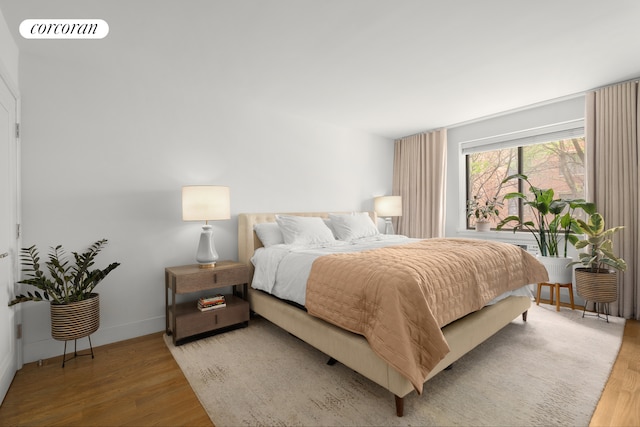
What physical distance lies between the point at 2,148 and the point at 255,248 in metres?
2.09

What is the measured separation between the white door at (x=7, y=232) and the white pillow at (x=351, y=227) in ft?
9.57

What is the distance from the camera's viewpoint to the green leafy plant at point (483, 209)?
14.2 feet

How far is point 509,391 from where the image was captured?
1.82m

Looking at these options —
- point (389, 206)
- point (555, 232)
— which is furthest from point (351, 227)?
point (555, 232)

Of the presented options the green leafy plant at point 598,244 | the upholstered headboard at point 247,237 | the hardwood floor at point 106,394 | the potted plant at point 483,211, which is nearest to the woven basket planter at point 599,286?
the green leafy plant at point 598,244

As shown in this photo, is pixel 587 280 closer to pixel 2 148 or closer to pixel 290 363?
pixel 290 363

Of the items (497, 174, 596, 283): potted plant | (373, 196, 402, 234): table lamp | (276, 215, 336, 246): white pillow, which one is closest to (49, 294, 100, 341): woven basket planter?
(276, 215, 336, 246): white pillow

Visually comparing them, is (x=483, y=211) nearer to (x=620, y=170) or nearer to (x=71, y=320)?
(x=620, y=170)

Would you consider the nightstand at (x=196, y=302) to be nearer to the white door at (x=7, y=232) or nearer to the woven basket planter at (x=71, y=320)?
the woven basket planter at (x=71, y=320)

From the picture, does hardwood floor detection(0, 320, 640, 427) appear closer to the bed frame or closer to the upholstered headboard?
the bed frame

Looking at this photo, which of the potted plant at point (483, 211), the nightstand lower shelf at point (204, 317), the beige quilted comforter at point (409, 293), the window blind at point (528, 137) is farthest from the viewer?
the potted plant at point (483, 211)

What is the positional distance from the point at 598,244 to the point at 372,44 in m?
2.99

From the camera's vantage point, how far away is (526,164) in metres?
4.23

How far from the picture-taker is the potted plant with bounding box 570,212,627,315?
112 inches
